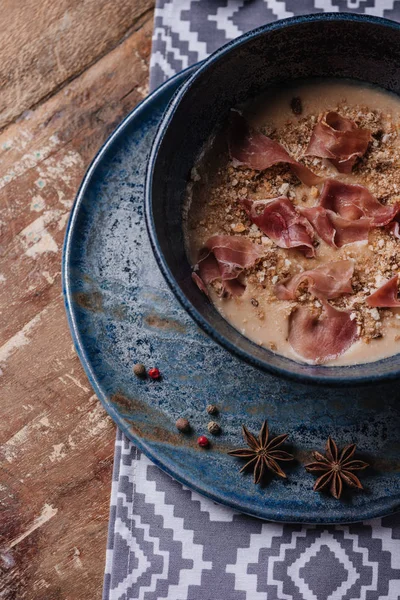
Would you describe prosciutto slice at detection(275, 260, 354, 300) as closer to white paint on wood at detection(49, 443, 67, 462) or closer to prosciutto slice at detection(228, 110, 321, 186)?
prosciutto slice at detection(228, 110, 321, 186)

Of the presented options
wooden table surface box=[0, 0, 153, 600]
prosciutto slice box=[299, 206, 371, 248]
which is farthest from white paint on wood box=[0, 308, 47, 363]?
prosciutto slice box=[299, 206, 371, 248]

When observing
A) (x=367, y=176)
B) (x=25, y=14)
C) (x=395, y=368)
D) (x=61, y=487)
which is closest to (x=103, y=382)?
(x=61, y=487)

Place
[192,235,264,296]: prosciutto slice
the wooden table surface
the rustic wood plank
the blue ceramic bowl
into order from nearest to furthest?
the blue ceramic bowl → [192,235,264,296]: prosciutto slice → the wooden table surface → the rustic wood plank

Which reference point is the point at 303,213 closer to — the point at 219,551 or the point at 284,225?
the point at 284,225

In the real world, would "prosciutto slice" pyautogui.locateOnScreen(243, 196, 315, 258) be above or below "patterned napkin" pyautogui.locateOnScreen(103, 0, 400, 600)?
above

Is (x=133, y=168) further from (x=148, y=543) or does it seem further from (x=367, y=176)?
(x=148, y=543)

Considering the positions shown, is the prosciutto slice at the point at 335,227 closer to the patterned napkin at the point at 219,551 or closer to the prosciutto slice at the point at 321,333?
the prosciutto slice at the point at 321,333
